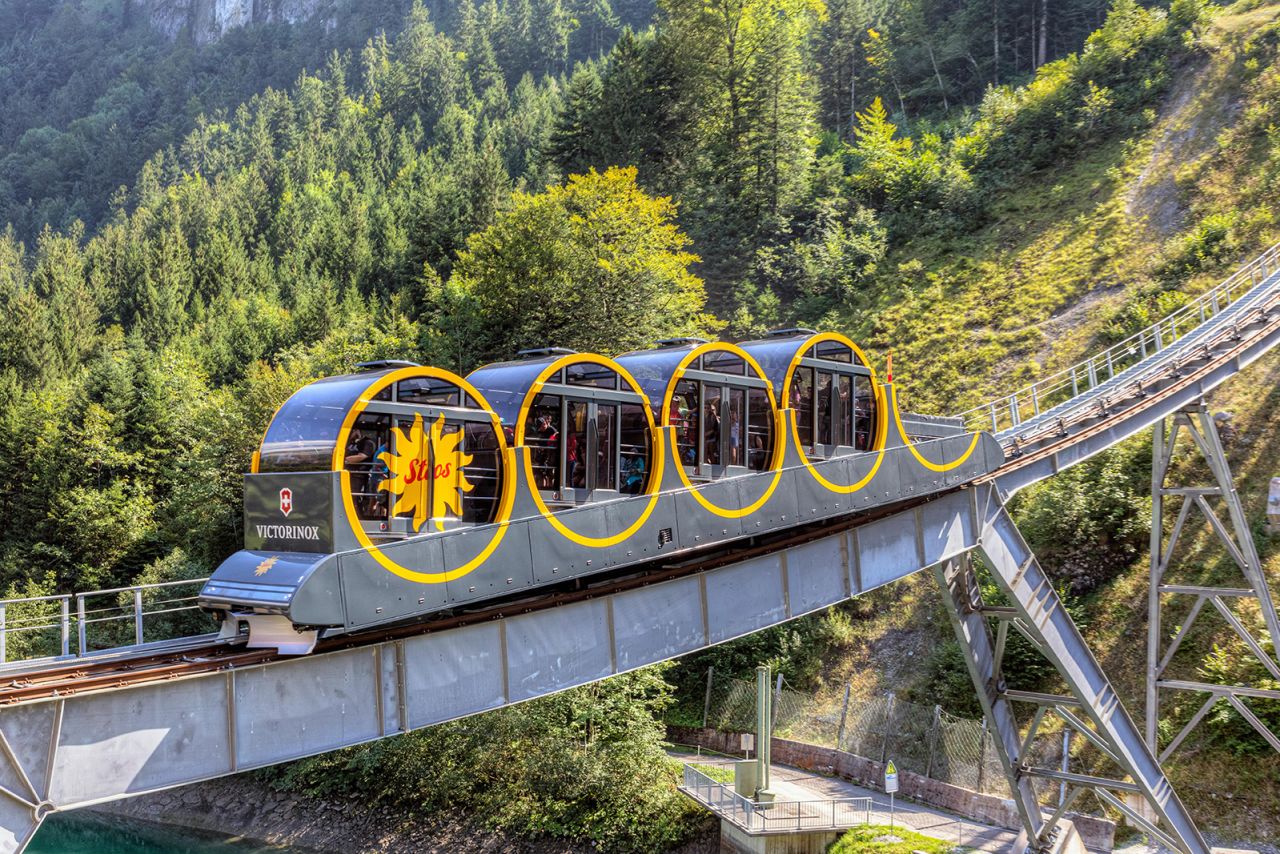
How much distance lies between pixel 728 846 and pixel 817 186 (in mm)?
42032

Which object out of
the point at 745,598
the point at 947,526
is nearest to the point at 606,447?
the point at 745,598

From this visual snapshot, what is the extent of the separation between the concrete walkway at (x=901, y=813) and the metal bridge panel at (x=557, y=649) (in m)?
14.2

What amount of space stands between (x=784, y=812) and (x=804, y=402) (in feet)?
38.3

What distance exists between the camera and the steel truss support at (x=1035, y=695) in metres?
24.6

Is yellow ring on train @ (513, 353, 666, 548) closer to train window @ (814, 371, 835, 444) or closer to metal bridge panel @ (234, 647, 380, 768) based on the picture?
A: metal bridge panel @ (234, 647, 380, 768)

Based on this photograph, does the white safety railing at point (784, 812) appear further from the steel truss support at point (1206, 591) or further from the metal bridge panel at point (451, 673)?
the metal bridge panel at point (451, 673)

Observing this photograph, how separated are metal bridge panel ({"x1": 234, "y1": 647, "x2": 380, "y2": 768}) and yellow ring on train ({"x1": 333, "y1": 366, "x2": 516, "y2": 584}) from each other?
49.3 inches

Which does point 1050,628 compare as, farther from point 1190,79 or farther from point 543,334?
point 1190,79

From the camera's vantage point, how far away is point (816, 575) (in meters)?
20.9

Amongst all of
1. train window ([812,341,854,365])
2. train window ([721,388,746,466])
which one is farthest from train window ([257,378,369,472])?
train window ([812,341,854,365])

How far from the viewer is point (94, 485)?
5381cm

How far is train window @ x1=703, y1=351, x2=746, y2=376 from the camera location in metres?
19.7

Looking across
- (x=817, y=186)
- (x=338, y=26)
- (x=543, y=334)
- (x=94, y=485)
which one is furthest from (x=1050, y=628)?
(x=338, y=26)

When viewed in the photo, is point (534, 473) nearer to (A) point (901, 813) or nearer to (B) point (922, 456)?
(B) point (922, 456)
